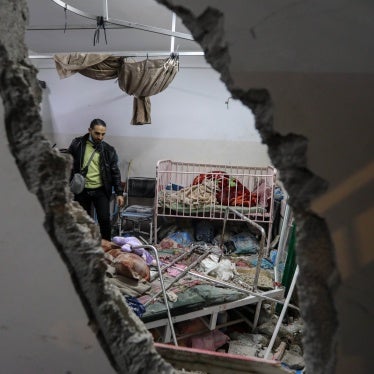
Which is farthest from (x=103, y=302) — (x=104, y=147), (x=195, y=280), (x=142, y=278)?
(x=104, y=147)

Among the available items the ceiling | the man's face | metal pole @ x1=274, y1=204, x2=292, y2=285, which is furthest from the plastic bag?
the ceiling

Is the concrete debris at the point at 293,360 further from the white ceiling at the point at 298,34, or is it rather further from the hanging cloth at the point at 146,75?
the hanging cloth at the point at 146,75

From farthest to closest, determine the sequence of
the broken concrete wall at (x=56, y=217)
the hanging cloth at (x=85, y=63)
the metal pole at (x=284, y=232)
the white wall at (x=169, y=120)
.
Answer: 1. the white wall at (x=169, y=120)
2. the hanging cloth at (x=85, y=63)
3. the metal pole at (x=284, y=232)
4. the broken concrete wall at (x=56, y=217)

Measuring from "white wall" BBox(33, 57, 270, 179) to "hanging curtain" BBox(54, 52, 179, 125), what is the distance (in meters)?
1.45

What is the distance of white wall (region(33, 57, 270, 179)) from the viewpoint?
5.28 m

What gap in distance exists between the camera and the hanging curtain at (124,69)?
11.7 feet

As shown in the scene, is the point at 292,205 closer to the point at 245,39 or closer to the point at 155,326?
the point at 245,39

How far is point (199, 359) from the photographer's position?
129cm

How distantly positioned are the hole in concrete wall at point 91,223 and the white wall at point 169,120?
459cm

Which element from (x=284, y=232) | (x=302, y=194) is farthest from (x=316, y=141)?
(x=284, y=232)

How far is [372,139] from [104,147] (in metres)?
3.42

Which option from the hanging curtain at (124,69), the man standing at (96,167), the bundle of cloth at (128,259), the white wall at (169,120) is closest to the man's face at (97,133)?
→ the man standing at (96,167)

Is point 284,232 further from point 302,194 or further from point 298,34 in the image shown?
point 298,34

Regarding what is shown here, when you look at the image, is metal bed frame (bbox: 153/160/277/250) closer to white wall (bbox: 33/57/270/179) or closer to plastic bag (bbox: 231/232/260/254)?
plastic bag (bbox: 231/232/260/254)
